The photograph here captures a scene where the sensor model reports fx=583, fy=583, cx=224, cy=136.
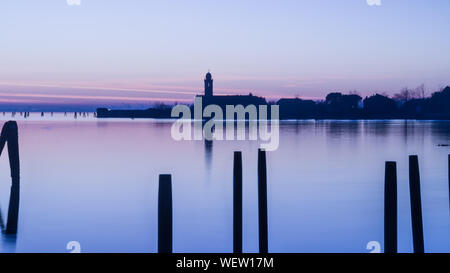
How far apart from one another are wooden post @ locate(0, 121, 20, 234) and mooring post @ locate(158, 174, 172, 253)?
5278mm

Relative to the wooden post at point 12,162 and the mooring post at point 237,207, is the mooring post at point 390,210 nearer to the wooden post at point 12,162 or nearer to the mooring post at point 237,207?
the mooring post at point 237,207

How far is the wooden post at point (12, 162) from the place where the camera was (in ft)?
37.5

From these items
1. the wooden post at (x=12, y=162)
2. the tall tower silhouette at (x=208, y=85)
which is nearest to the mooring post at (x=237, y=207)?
the wooden post at (x=12, y=162)

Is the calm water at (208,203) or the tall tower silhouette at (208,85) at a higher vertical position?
the tall tower silhouette at (208,85)

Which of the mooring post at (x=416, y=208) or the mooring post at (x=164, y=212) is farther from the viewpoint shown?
the mooring post at (x=416, y=208)

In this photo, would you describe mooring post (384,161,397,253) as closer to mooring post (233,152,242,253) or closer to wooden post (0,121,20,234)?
mooring post (233,152,242,253)

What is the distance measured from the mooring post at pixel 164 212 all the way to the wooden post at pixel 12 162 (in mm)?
5278

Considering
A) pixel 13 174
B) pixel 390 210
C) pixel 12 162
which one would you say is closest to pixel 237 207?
pixel 390 210

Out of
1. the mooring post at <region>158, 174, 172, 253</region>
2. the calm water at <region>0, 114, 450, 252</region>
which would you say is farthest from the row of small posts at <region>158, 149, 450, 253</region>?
the calm water at <region>0, 114, 450, 252</region>

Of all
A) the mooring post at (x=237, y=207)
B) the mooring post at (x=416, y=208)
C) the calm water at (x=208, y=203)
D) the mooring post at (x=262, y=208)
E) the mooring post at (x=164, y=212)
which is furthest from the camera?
the calm water at (x=208, y=203)

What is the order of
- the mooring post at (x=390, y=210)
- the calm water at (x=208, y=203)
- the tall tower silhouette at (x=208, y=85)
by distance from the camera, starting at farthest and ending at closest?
the tall tower silhouette at (x=208, y=85)
the calm water at (x=208, y=203)
the mooring post at (x=390, y=210)

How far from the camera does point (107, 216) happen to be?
16.3 meters

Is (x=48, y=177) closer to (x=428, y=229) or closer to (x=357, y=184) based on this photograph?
(x=357, y=184)
